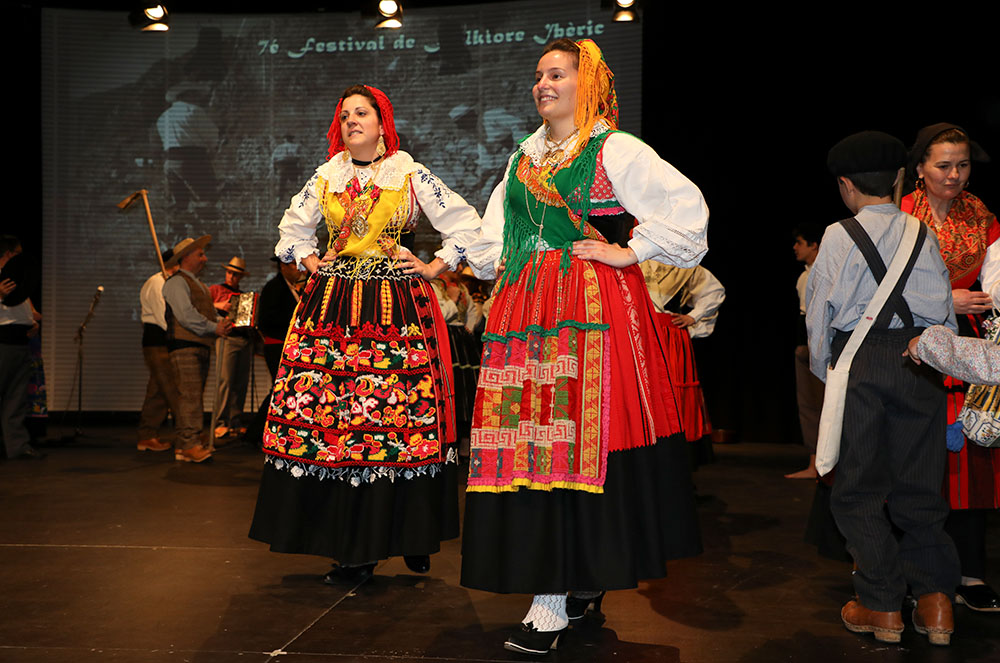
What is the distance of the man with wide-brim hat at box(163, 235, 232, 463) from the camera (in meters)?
6.57

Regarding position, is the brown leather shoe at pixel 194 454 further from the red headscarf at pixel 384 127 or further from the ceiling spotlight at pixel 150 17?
the red headscarf at pixel 384 127

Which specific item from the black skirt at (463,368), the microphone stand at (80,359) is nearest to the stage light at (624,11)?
the black skirt at (463,368)

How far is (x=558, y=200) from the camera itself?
2.57 meters

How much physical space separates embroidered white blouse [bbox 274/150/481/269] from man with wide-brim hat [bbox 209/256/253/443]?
4.40 meters

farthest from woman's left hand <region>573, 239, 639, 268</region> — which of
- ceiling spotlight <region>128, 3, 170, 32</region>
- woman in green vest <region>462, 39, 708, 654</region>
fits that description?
ceiling spotlight <region>128, 3, 170, 32</region>

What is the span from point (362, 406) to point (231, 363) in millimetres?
5048

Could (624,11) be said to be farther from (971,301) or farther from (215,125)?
(971,301)

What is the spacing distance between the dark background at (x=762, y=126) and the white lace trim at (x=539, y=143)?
17.0 feet

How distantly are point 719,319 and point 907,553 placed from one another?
5193 mm

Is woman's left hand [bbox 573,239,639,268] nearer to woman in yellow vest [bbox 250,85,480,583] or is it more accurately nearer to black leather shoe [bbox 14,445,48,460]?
woman in yellow vest [bbox 250,85,480,583]

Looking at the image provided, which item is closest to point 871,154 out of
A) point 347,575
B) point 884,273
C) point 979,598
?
point 884,273

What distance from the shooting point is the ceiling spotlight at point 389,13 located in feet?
24.7

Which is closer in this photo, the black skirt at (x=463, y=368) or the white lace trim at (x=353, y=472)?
the white lace trim at (x=353, y=472)

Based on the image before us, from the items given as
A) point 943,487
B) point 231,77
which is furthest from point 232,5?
point 943,487
